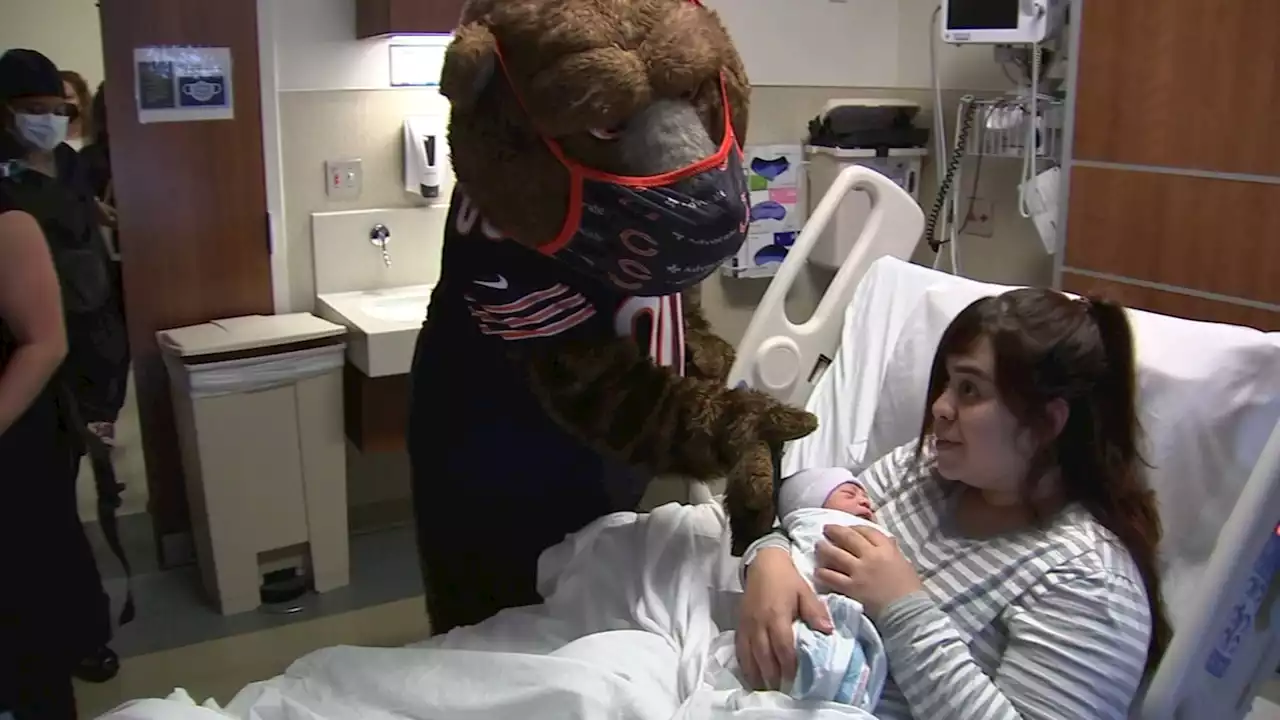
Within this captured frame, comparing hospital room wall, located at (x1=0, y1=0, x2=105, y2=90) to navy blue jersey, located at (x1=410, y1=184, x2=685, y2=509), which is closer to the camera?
navy blue jersey, located at (x1=410, y1=184, x2=685, y2=509)

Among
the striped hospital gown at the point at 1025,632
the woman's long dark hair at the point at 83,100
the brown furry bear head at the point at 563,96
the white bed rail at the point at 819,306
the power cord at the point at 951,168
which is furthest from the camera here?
the power cord at the point at 951,168

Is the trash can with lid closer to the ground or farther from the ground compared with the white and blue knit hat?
closer to the ground

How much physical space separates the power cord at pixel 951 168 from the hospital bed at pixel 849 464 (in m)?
1.15

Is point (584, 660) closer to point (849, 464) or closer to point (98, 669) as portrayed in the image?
point (849, 464)

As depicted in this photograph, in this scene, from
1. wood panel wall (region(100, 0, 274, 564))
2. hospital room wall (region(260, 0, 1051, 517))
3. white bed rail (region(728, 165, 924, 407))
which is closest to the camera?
white bed rail (region(728, 165, 924, 407))

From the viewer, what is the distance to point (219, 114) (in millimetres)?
2748

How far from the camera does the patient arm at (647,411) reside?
4.66 ft

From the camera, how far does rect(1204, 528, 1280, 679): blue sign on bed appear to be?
118 cm

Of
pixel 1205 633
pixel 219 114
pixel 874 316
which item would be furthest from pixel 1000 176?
pixel 1205 633

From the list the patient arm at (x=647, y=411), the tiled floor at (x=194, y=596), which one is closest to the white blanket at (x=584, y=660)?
the patient arm at (x=647, y=411)

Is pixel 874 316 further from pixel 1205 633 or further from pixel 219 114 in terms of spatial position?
pixel 219 114

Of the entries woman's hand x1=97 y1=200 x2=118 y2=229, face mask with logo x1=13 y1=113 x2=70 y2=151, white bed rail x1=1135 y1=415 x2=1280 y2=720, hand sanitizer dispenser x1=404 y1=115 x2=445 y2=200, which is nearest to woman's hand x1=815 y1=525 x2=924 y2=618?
white bed rail x1=1135 y1=415 x2=1280 y2=720

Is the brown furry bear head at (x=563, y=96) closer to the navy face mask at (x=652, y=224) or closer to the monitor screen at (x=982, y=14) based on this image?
the navy face mask at (x=652, y=224)

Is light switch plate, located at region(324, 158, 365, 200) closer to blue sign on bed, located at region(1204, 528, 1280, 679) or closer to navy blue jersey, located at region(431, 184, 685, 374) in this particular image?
navy blue jersey, located at region(431, 184, 685, 374)
